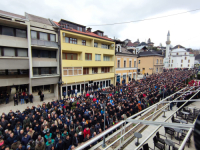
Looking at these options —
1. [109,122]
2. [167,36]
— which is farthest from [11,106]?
[167,36]

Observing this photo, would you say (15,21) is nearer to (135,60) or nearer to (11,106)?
(11,106)

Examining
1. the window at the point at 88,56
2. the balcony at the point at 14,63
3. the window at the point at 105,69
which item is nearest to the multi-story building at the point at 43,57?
the balcony at the point at 14,63

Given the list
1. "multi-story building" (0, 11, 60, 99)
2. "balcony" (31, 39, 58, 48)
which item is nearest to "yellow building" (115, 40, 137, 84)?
"balcony" (31, 39, 58, 48)

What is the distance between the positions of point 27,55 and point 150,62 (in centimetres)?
3882

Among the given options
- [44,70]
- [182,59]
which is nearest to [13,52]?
[44,70]

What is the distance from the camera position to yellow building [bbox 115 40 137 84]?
87.0 feet

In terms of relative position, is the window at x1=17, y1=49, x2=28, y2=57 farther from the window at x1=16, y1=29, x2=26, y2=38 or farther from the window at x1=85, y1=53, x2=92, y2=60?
the window at x1=85, y1=53, x2=92, y2=60

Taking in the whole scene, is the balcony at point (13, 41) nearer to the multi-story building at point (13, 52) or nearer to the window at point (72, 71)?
the multi-story building at point (13, 52)

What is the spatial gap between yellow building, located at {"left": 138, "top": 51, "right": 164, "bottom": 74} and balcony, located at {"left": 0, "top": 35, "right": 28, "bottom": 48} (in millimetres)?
37646

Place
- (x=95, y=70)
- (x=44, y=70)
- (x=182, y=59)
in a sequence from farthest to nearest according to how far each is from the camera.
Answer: (x=182, y=59) < (x=95, y=70) < (x=44, y=70)

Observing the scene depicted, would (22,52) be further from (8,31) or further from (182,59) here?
(182,59)

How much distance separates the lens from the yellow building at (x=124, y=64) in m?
26.5

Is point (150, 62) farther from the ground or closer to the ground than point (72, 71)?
farther from the ground

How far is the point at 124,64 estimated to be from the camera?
28406 mm
